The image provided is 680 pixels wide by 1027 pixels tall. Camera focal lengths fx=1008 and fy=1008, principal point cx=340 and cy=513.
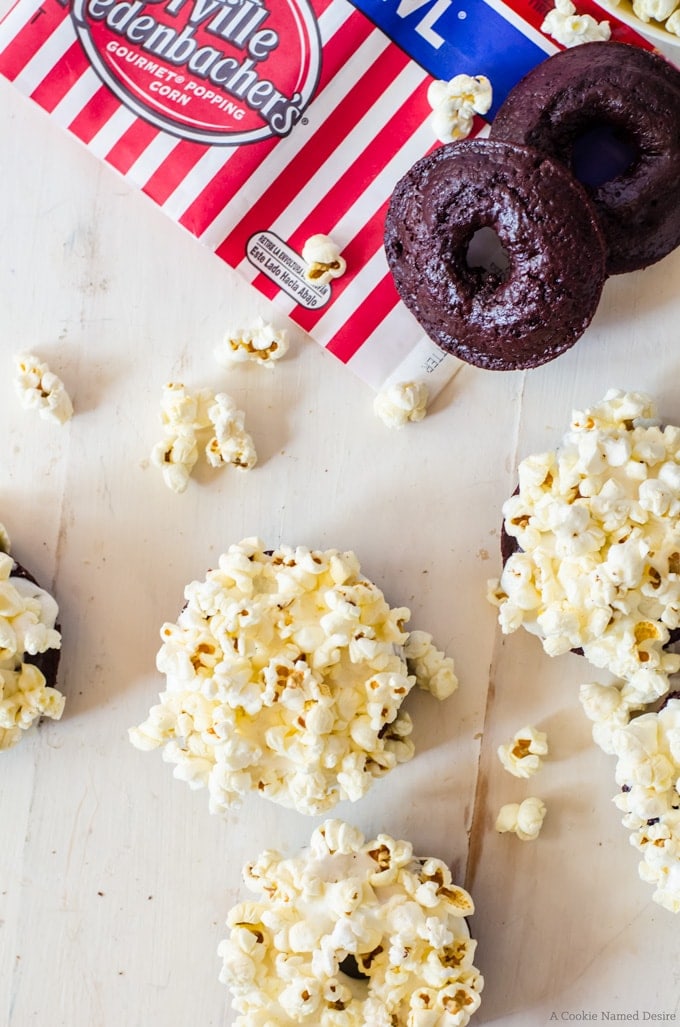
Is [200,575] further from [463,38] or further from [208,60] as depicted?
[463,38]

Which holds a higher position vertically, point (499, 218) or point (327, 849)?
point (499, 218)

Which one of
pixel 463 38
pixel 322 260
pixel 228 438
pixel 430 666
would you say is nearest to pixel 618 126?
pixel 463 38

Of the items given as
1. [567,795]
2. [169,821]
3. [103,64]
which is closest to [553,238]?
[103,64]

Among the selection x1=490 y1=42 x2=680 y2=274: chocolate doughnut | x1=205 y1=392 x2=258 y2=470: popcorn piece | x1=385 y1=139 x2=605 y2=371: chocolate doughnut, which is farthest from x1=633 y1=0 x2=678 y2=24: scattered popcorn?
x1=205 y1=392 x2=258 y2=470: popcorn piece

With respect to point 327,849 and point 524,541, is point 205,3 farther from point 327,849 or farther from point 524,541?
point 327,849

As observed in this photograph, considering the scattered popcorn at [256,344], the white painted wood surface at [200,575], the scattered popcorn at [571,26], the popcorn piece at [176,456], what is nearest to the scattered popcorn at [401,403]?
the white painted wood surface at [200,575]

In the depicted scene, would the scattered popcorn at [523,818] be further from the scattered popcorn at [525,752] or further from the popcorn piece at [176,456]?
the popcorn piece at [176,456]

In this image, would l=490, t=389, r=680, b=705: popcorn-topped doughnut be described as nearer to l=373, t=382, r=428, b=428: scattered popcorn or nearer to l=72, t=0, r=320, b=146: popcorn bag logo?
l=373, t=382, r=428, b=428: scattered popcorn
